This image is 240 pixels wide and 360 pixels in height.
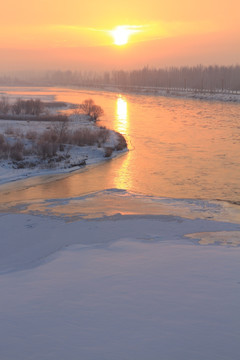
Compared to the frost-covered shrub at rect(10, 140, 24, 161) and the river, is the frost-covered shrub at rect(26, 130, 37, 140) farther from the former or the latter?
the river

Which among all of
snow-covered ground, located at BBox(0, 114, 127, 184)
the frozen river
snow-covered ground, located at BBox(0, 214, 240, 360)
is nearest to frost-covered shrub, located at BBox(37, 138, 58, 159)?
snow-covered ground, located at BBox(0, 114, 127, 184)

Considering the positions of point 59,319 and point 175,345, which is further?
point 59,319

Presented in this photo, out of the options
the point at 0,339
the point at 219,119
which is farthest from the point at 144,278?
the point at 219,119

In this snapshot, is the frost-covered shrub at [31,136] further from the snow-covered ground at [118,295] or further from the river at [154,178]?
the snow-covered ground at [118,295]

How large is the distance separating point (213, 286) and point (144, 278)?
1.44 meters

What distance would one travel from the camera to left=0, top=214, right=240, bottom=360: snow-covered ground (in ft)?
17.9

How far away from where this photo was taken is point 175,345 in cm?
548

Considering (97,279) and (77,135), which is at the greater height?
(77,135)

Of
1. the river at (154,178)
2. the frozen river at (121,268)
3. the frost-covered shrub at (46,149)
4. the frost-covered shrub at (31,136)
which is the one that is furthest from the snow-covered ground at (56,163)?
the frozen river at (121,268)

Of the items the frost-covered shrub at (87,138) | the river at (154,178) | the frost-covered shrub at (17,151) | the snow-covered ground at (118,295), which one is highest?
the frost-covered shrub at (87,138)

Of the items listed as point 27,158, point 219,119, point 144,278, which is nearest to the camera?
point 144,278

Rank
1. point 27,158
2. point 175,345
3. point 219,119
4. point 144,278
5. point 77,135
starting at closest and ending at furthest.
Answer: point 175,345 < point 144,278 < point 27,158 < point 77,135 < point 219,119

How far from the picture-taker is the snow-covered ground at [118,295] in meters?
5.47

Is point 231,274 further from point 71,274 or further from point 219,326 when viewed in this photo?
point 71,274
